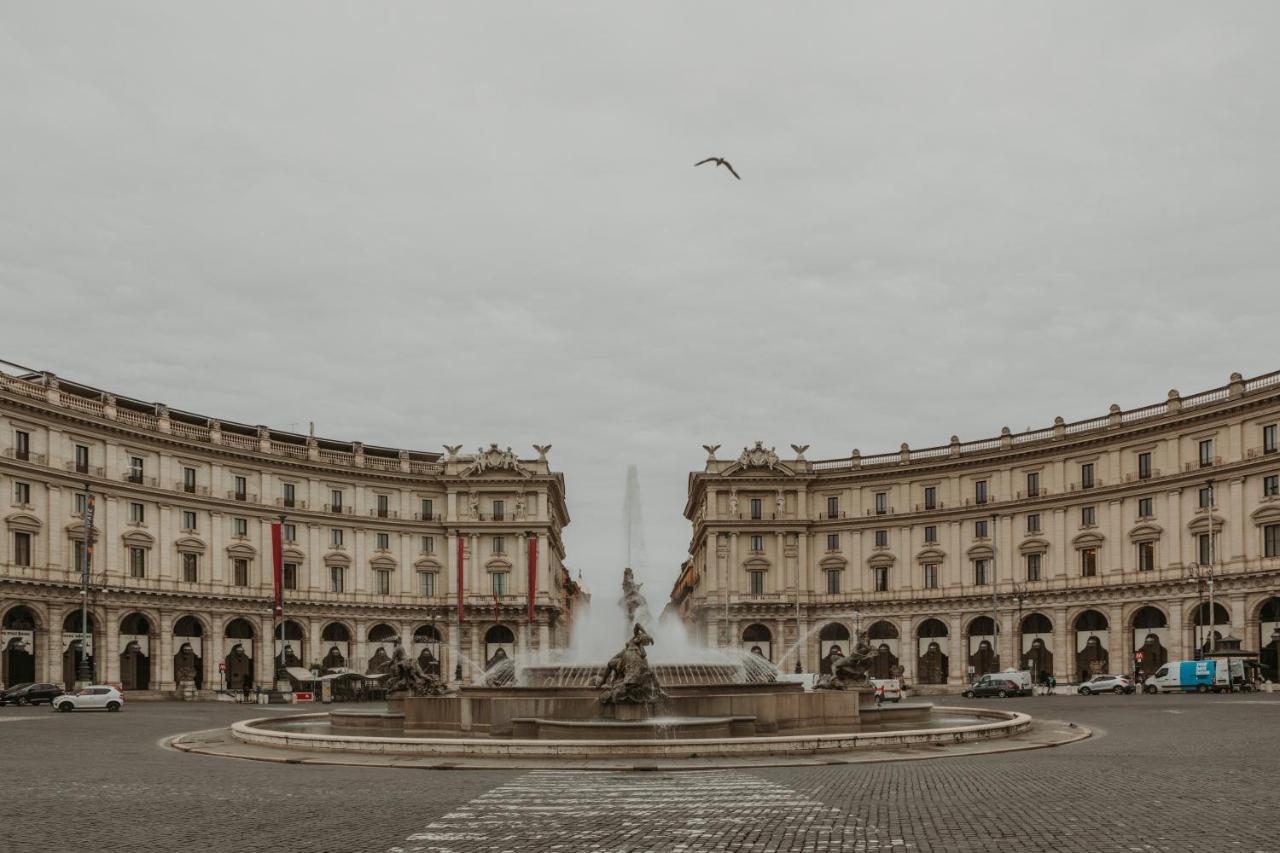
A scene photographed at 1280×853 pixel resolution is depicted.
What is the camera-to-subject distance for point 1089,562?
86.0 metres

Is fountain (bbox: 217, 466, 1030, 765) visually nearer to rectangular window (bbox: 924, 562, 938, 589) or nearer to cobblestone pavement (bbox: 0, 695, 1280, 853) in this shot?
cobblestone pavement (bbox: 0, 695, 1280, 853)

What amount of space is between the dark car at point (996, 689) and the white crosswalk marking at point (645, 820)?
46.9 metres

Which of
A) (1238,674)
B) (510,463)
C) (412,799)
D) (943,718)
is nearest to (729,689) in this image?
(943,718)

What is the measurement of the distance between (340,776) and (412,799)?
399cm

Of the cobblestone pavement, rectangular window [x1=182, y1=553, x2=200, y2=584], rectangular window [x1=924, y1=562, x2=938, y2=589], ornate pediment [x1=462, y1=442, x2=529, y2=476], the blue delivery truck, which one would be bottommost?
the blue delivery truck

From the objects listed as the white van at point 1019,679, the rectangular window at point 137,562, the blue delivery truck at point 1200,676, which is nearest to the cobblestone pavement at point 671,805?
the white van at point 1019,679

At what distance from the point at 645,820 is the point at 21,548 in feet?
212

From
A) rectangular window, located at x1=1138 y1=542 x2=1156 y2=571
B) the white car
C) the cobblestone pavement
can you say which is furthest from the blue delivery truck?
the white car

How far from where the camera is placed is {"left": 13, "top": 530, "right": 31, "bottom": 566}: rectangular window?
69.4m

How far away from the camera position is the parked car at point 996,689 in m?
63.7

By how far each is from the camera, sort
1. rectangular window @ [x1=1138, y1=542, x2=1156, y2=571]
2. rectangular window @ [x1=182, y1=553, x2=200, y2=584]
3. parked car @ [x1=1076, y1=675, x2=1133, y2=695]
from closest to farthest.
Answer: parked car @ [x1=1076, y1=675, x2=1133, y2=695]
rectangular window @ [x1=1138, y1=542, x2=1156, y2=571]
rectangular window @ [x1=182, y1=553, x2=200, y2=584]

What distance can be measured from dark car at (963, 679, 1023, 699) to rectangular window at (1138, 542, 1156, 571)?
2265cm

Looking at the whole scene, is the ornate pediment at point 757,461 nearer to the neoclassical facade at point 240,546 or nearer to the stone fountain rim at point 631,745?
the neoclassical facade at point 240,546

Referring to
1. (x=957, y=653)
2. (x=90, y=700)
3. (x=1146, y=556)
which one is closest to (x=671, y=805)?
(x=90, y=700)
